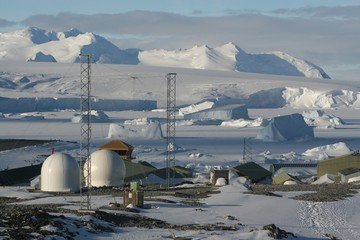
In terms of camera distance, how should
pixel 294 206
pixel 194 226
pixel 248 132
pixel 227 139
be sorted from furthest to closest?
1. pixel 248 132
2. pixel 227 139
3. pixel 294 206
4. pixel 194 226

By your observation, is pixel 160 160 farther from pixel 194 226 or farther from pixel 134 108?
pixel 134 108

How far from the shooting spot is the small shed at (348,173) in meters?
42.1

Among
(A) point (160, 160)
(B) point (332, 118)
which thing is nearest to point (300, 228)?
(A) point (160, 160)

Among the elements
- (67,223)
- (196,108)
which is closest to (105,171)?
(67,223)

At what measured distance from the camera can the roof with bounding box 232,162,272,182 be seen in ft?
145

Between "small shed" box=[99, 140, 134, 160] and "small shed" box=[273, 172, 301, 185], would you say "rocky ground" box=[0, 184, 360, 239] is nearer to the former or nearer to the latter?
"small shed" box=[273, 172, 301, 185]

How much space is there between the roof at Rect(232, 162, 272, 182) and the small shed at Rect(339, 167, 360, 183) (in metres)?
4.16

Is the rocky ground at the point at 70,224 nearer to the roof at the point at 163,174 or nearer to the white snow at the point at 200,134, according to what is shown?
the white snow at the point at 200,134

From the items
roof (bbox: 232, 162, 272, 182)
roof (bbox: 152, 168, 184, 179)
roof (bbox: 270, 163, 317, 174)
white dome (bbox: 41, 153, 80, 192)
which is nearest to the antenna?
roof (bbox: 270, 163, 317, 174)

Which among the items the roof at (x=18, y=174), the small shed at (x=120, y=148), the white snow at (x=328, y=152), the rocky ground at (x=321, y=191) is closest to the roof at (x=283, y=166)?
the white snow at (x=328, y=152)

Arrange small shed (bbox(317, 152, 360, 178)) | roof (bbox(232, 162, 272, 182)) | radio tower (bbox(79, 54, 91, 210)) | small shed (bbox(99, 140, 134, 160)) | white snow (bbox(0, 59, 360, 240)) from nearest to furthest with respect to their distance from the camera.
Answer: white snow (bbox(0, 59, 360, 240))
radio tower (bbox(79, 54, 91, 210))
roof (bbox(232, 162, 272, 182))
small shed (bbox(317, 152, 360, 178))
small shed (bbox(99, 140, 134, 160))

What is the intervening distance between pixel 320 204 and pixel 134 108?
105237 millimetres

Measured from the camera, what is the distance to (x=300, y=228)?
23.9 metres

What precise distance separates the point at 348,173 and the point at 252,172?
16.9 feet
